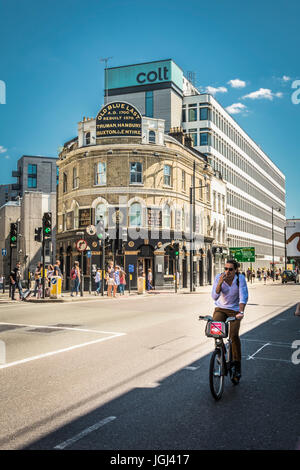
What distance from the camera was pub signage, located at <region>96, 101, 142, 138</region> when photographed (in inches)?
1510

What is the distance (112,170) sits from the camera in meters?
38.0

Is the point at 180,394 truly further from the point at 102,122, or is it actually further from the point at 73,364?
the point at 102,122

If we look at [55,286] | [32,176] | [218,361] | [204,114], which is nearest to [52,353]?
[218,361]

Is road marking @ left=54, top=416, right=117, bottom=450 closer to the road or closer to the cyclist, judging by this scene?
the road

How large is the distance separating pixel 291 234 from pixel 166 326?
5989mm

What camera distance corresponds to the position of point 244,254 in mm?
60156

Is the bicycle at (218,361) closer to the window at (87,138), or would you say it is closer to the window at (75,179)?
the window at (75,179)

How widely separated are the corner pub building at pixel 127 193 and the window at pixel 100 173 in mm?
81

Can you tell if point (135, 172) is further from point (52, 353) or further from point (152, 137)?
point (52, 353)

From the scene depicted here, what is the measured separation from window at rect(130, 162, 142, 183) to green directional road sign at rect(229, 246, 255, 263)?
25.2 meters

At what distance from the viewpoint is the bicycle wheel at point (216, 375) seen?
5.82 metres

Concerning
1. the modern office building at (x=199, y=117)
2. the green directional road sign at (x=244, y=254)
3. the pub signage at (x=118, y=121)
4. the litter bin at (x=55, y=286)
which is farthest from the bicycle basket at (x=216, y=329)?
the green directional road sign at (x=244, y=254)

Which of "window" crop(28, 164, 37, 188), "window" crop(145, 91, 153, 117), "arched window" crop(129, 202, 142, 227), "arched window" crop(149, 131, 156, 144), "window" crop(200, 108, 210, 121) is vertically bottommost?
"arched window" crop(129, 202, 142, 227)

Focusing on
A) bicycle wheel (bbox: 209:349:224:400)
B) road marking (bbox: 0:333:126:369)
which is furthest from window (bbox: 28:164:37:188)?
bicycle wheel (bbox: 209:349:224:400)
